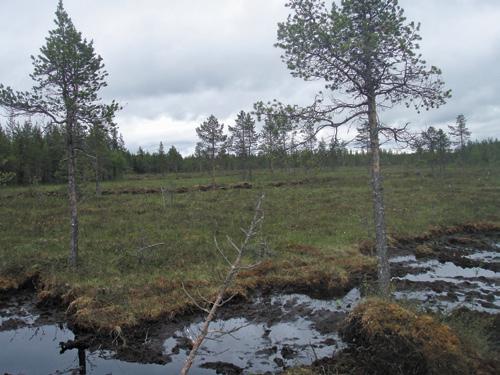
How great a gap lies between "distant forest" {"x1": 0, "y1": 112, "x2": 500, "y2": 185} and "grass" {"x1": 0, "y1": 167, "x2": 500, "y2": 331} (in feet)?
Result: 10.4

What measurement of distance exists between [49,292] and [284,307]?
28.8ft

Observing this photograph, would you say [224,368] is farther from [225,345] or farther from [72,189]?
[72,189]

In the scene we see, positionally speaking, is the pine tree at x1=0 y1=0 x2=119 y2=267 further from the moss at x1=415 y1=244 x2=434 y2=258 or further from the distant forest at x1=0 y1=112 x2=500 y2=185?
the moss at x1=415 y1=244 x2=434 y2=258

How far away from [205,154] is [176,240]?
146 feet

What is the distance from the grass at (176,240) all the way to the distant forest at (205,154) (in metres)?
3.17

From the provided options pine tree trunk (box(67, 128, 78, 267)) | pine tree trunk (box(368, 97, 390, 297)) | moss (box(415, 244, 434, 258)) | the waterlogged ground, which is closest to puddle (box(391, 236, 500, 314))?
the waterlogged ground

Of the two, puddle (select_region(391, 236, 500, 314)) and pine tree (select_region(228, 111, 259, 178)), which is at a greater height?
pine tree (select_region(228, 111, 259, 178))

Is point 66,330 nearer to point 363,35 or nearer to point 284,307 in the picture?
point 284,307

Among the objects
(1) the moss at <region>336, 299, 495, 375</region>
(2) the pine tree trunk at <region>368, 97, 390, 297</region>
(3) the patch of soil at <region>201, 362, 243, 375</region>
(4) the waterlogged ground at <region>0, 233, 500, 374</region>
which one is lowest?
(3) the patch of soil at <region>201, 362, 243, 375</region>

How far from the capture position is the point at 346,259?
699 inches

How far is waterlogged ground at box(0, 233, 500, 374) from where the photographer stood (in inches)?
381

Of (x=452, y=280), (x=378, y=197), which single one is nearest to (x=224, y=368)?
(x=378, y=197)

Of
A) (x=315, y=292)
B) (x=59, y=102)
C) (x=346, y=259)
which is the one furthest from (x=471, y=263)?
(x=59, y=102)

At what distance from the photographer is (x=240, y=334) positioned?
11531 millimetres
